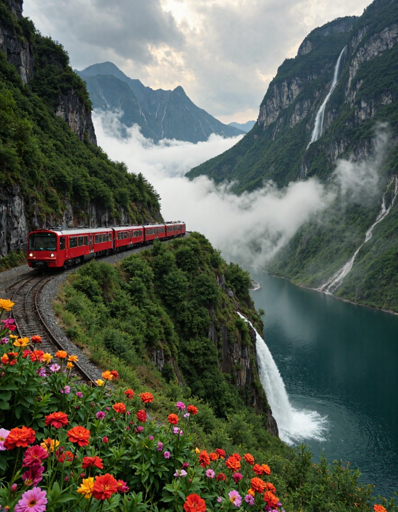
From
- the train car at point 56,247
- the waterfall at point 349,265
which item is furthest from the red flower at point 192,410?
the waterfall at point 349,265

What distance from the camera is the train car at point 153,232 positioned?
1308 inches

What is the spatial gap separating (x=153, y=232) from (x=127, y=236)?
690cm

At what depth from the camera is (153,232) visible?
34844 mm

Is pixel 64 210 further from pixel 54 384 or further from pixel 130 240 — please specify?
pixel 54 384

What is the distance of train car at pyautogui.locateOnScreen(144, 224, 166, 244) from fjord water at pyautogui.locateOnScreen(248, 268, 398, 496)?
962 inches

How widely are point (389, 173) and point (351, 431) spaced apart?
160311 mm

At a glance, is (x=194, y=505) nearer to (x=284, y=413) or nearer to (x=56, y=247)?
(x=56, y=247)

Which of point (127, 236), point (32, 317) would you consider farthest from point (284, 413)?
point (32, 317)

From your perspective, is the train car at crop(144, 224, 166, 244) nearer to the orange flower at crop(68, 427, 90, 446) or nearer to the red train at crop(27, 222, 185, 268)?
the red train at crop(27, 222, 185, 268)

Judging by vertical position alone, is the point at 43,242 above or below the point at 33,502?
above

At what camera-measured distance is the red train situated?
55.5 feet

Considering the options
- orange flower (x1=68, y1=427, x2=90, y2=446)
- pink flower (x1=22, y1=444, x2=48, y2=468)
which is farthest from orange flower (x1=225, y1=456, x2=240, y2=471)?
pink flower (x1=22, y1=444, x2=48, y2=468)

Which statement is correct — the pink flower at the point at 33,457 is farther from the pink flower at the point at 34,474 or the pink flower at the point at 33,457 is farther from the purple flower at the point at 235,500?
the purple flower at the point at 235,500

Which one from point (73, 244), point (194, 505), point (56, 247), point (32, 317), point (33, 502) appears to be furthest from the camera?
point (73, 244)
